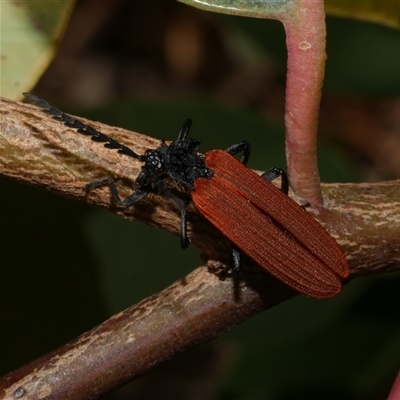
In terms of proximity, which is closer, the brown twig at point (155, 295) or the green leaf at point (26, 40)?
the brown twig at point (155, 295)

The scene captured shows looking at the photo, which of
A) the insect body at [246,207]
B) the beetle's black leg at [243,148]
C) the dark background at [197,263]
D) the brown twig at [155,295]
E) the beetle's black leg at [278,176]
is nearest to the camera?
the brown twig at [155,295]

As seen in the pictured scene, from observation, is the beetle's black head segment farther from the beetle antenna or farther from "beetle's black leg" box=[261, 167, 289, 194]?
"beetle's black leg" box=[261, 167, 289, 194]

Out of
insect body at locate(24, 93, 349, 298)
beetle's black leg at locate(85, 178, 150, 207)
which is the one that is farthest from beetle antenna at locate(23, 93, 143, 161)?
beetle's black leg at locate(85, 178, 150, 207)

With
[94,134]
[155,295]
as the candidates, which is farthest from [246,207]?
[94,134]

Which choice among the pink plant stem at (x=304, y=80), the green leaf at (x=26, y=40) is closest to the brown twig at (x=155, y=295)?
the pink plant stem at (x=304, y=80)

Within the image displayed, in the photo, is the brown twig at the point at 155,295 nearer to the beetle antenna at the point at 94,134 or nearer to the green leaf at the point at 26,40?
the beetle antenna at the point at 94,134

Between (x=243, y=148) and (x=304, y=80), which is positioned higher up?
(x=304, y=80)

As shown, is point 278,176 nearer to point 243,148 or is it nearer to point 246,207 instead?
point 246,207
